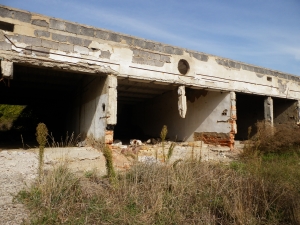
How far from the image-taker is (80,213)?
2.95 meters

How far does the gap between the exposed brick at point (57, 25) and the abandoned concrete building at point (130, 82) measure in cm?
2

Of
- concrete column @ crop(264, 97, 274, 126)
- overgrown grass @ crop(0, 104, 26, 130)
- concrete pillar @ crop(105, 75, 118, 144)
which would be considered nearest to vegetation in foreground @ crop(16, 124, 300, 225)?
concrete pillar @ crop(105, 75, 118, 144)

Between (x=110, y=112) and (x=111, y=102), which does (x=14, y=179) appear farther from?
(x=111, y=102)

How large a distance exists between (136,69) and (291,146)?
537cm

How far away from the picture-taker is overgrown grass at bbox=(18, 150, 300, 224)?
9.67ft

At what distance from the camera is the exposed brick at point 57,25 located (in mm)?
5780

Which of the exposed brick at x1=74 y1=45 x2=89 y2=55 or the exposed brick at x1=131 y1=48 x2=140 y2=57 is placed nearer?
the exposed brick at x1=74 y1=45 x2=89 y2=55

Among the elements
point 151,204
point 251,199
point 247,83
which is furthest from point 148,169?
point 247,83

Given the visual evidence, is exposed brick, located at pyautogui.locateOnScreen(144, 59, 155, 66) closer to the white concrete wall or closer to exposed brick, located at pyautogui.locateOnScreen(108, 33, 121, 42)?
exposed brick, located at pyautogui.locateOnScreen(108, 33, 121, 42)

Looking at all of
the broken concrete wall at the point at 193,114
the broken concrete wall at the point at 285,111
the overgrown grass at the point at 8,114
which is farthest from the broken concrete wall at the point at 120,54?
the overgrown grass at the point at 8,114

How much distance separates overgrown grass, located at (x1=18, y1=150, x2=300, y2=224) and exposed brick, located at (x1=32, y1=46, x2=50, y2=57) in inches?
123

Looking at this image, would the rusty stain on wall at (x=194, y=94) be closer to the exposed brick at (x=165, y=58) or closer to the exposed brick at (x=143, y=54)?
the exposed brick at (x=165, y=58)

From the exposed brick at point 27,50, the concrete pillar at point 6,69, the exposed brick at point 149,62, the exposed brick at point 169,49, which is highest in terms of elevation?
the exposed brick at point 169,49

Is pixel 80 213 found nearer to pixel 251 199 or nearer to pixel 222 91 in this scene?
pixel 251 199
